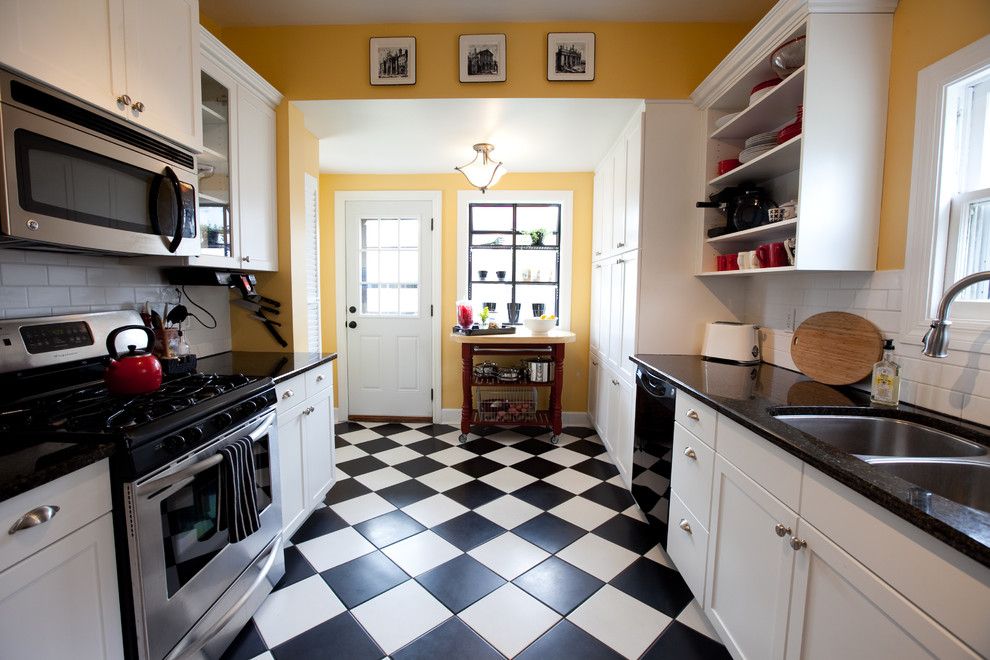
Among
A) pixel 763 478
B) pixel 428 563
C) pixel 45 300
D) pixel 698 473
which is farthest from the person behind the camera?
pixel 428 563

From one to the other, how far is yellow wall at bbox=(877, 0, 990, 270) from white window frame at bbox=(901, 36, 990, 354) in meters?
0.04

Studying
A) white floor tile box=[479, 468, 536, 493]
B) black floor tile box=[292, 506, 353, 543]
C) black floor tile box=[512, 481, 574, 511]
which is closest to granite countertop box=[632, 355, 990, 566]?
black floor tile box=[512, 481, 574, 511]

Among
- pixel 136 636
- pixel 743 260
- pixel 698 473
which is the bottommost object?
pixel 136 636

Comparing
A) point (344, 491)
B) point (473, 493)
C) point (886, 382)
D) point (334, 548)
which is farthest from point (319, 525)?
point (886, 382)

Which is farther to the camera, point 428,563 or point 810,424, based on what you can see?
point 428,563

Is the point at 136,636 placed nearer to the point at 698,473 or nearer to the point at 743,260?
the point at 698,473

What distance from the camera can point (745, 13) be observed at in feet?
7.05

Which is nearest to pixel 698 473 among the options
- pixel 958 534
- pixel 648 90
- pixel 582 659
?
pixel 582 659

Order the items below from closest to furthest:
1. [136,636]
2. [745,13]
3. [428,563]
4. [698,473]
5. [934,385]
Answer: [136,636] < [934,385] < [698,473] < [428,563] < [745,13]

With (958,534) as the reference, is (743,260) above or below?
above

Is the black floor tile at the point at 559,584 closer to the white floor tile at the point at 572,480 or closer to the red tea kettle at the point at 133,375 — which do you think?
the white floor tile at the point at 572,480

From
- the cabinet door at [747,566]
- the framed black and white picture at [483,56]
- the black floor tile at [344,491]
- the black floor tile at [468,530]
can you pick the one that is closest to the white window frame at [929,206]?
the cabinet door at [747,566]

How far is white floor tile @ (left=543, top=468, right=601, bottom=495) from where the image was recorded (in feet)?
8.25

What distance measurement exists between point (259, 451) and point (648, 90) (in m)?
2.59
